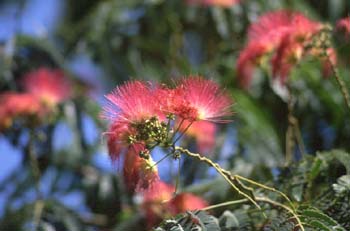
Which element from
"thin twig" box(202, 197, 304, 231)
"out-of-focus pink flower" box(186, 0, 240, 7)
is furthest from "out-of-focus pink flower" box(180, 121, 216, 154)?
"thin twig" box(202, 197, 304, 231)

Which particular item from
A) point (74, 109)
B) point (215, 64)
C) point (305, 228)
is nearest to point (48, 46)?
point (74, 109)

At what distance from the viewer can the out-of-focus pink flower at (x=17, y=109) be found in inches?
124

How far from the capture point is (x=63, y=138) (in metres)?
3.65

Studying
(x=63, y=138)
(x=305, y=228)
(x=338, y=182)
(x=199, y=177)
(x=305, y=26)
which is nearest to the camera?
(x=305, y=228)

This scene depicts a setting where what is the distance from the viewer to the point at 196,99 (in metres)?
1.80

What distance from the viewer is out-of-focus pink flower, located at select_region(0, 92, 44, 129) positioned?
10.4ft

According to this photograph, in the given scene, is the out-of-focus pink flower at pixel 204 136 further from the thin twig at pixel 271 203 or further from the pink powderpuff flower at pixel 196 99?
the pink powderpuff flower at pixel 196 99

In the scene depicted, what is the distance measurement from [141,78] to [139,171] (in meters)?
1.63

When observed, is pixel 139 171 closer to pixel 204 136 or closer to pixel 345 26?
pixel 345 26

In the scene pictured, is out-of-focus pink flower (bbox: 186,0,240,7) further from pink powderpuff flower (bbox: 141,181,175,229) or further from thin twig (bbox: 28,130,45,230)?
pink powderpuff flower (bbox: 141,181,175,229)

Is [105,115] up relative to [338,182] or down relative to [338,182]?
up

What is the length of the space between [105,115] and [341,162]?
21.1 inches

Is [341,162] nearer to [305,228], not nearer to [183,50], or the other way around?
[305,228]

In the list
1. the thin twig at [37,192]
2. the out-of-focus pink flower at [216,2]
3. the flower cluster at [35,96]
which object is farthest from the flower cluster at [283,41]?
the out-of-focus pink flower at [216,2]
